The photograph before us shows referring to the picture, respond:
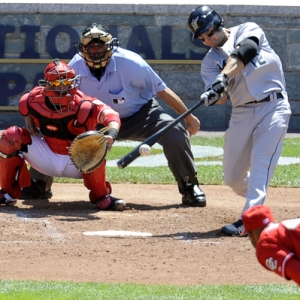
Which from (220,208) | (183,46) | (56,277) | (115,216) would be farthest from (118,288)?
(183,46)

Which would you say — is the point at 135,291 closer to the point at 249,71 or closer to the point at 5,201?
the point at 249,71

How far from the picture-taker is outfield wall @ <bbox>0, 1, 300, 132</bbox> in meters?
15.5

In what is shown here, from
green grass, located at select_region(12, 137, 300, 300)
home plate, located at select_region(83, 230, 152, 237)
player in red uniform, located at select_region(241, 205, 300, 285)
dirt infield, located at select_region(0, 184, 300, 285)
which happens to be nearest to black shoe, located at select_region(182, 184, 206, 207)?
dirt infield, located at select_region(0, 184, 300, 285)

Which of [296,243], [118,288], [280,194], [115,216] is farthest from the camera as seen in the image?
[280,194]

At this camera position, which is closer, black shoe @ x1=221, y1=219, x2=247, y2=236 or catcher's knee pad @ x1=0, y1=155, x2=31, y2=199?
black shoe @ x1=221, y1=219, x2=247, y2=236

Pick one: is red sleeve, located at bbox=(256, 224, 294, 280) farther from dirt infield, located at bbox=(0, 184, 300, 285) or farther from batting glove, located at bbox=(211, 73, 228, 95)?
batting glove, located at bbox=(211, 73, 228, 95)

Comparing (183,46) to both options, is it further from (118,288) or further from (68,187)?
(118,288)

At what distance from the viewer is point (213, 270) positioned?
18.4ft

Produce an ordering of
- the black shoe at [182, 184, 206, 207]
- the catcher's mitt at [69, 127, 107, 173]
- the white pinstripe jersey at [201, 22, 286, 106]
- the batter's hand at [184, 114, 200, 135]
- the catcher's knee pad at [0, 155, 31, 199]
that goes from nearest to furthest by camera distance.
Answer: the white pinstripe jersey at [201, 22, 286, 106]
the catcher's mitt at [69, 127, 107, 173]
the catcher's knee pad at [0, 155, 31, 199]
the batter's hand at [184, 114, 200, 135]
the black shoe at [182, 184, 206, 207]

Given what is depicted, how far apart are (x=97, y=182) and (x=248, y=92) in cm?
178

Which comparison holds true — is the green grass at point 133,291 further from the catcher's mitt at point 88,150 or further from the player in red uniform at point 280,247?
the catcher's mitt at point 88,150

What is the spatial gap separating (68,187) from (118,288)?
461cm

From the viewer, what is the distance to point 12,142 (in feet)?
24.9

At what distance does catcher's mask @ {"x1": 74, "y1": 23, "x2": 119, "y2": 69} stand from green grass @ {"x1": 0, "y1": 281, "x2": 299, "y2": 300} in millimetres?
3173
